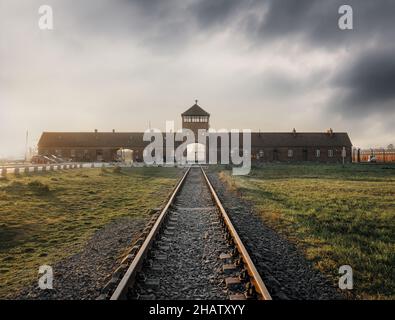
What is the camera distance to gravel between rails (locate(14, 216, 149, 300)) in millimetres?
4168

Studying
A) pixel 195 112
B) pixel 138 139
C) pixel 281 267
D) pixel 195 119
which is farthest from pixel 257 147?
pixel 281 267

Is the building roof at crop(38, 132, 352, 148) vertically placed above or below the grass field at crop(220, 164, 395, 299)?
above

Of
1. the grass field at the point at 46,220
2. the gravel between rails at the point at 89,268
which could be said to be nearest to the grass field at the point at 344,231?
the gravel between rails at the point at 89,268

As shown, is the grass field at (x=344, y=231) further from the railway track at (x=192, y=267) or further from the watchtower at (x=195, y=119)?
the watchtower at (x=195, y=119)

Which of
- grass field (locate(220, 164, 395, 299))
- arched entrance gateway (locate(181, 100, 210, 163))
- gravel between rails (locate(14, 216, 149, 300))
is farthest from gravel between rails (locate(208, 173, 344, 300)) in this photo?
arched entrance gateway (locate(181, 100, 210, 163))

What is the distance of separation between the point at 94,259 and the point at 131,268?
1.65m

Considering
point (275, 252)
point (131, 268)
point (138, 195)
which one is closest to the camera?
point (131, 268)

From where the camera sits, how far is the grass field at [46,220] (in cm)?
565

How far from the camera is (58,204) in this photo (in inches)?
471

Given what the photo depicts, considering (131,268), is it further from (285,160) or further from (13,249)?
(285,160)

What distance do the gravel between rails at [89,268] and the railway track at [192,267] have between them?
0.57 metres

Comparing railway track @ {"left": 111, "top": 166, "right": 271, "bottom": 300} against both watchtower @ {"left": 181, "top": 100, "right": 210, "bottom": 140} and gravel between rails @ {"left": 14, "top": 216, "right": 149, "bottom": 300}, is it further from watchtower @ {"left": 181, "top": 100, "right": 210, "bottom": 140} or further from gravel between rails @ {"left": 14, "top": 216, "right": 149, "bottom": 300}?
watchtower @ {"left": 181, "top": 100, "right": 210, "bottom": 140}

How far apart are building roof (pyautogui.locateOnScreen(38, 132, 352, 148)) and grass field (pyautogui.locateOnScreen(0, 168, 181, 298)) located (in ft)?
155
